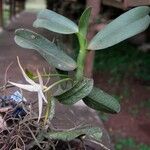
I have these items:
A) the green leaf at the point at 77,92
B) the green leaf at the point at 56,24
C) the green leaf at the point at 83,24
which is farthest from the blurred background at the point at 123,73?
the green leaf at the point at 77,92

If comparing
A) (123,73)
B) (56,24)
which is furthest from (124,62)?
(56,24)

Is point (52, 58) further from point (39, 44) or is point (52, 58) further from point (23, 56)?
point (23, 56)

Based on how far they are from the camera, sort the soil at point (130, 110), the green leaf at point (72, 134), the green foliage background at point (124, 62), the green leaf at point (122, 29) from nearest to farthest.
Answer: the green leaf at point (72, 134) < the green leaf at point (122, 29) < the soil at point (130, 110) < the green foliage background at point (124, 62)

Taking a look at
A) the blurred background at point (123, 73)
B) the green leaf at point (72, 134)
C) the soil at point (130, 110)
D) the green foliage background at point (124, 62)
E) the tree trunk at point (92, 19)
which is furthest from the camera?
the green foliage background at point (124, 62)

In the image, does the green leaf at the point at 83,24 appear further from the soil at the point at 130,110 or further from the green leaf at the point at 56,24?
the soil at the point at 130,110

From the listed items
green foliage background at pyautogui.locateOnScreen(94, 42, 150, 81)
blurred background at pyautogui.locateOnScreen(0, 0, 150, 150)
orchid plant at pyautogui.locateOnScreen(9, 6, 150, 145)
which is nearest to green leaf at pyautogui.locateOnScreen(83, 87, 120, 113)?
orchid plant at pyautogui.locateOnScreen(9, 6, 150, 145)

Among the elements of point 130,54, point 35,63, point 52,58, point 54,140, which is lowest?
point 130,54

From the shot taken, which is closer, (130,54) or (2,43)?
(2,43)

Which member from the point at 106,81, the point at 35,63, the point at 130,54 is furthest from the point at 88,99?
the point at 130,54
